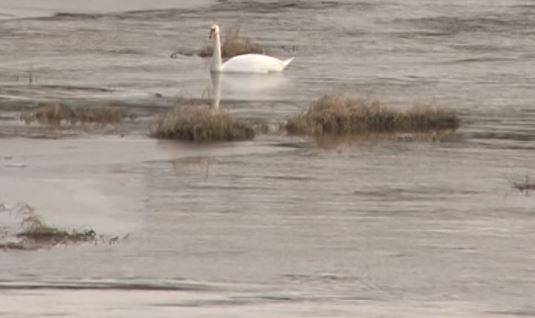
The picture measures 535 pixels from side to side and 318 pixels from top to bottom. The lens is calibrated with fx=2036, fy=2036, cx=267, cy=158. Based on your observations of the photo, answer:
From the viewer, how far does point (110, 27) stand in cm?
3966

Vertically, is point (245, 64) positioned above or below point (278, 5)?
below

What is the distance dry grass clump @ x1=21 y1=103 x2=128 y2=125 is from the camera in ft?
84.6

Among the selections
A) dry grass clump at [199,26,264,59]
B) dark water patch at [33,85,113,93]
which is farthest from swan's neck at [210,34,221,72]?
dry grass clump at [199,26,264,59]

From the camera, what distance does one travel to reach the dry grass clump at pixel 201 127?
24.1 metres

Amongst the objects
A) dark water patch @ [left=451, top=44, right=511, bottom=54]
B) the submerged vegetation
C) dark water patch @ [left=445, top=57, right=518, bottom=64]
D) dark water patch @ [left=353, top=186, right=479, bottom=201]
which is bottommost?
the submerged vegetation

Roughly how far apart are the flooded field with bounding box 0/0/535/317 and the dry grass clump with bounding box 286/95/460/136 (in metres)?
0.37

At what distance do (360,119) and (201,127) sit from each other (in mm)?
2423

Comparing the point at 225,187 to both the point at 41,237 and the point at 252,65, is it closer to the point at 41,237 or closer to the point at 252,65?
the point at 41,237

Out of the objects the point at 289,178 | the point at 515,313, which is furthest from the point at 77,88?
the point at 515,313

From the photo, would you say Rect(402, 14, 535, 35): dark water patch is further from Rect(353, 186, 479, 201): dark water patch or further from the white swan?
Rect(353, 186, 479, 201): dark water patch

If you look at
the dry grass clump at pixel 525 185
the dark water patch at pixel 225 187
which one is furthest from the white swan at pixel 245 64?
the dark water patch at pixel 225 187

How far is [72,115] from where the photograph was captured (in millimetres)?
26109

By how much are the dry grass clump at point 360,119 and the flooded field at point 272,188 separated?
0.37m

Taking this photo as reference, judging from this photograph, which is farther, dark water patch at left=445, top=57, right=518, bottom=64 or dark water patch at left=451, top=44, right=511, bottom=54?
dark water patch at left=451, top=44, right=511, bottom=54
